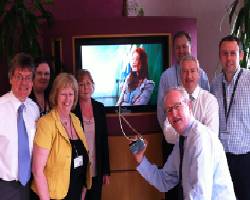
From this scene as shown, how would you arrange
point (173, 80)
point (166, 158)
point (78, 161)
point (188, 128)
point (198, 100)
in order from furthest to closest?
point (166, 158), point (173, 80), point (198, 100), point (78, 161), point (188, 128)

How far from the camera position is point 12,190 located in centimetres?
230

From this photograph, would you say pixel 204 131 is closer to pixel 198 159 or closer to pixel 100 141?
pixel 198 159

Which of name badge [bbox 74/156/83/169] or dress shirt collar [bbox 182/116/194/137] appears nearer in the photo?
dress shirt collar [bbox 182/116/194/137]

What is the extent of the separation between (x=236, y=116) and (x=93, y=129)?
110cm

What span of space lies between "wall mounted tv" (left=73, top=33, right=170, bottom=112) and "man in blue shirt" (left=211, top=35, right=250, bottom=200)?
2.91 ft

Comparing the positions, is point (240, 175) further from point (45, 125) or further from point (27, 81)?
point (27, 81)

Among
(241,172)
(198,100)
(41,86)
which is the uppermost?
(41,86)

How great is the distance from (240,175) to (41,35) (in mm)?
2316

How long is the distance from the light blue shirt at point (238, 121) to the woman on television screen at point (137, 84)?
0.94 meters

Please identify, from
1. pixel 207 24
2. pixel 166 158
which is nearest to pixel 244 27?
pixel 207 24

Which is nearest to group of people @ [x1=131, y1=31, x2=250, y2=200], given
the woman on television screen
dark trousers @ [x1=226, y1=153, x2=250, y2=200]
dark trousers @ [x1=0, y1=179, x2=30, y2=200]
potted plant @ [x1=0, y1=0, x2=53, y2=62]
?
dark trousers @ [x1=226, y1=153, x2=250, y2=200]

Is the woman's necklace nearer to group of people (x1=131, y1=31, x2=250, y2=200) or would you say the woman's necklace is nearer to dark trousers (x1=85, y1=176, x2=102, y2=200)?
group of people (x1=131, y1=31, x2=250, y2=200)

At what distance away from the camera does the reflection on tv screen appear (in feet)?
12.1

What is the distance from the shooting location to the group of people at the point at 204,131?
5.85 feet
